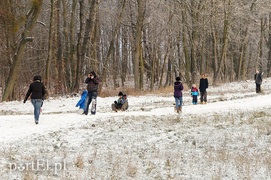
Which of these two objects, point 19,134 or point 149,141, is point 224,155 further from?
point 19,134

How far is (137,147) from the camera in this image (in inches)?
480

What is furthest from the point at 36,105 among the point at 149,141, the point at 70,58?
the point at 70,58

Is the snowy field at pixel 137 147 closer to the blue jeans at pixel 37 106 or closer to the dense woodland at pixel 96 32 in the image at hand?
the blue jeans at pixel 37 106

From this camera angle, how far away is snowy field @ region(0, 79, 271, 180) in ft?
32.8

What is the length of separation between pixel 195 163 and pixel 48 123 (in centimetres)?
633

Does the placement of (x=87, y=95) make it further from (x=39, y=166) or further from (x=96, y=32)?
(x=96, y=32)

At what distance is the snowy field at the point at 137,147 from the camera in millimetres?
9984

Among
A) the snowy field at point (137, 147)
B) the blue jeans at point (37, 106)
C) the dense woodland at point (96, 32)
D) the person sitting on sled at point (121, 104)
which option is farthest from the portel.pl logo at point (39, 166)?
the dense woodland at point (96, 32)

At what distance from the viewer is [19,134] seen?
13125 mm

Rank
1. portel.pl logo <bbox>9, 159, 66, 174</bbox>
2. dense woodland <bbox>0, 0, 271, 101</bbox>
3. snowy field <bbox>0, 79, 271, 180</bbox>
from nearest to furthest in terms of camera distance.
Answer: portel.pl logo <bbox>9, 159, 66, 174</bbox>, snowy field <bbox>0, 79, 271, 180</bbox>, dense woodland <bbox>0, 0, 271, 101</bbox>

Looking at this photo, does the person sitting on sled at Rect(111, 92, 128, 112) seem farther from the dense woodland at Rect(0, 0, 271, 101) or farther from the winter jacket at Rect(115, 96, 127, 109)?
the dense woodland at Rect(0, 0, 271, 101)

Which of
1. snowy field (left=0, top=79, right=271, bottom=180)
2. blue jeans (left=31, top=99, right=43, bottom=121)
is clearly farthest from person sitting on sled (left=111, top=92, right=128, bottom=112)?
blue jeans (left=31, top=99, right=43, bottom=121)

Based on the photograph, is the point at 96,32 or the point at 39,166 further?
the point at 96,32

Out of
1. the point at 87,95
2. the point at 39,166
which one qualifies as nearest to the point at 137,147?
the point at 39,166
